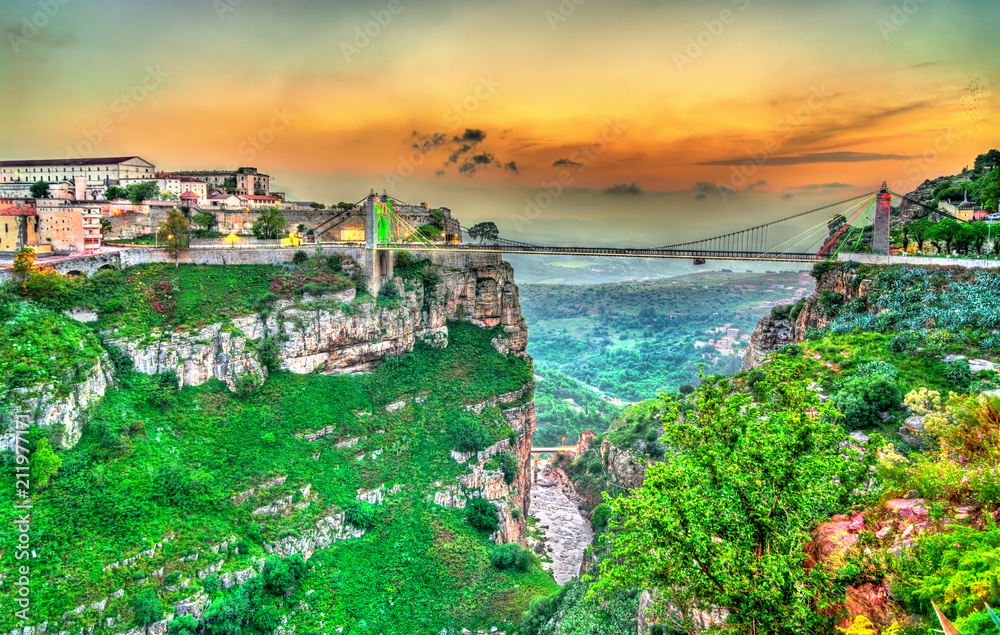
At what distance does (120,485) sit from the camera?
79.7ft

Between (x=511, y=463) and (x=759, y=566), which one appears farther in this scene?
(x=511, y=463)

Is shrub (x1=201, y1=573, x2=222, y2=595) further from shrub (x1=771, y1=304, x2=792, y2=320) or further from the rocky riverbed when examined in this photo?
shrub (x1=771, y1=304, x2=792, y2=320)

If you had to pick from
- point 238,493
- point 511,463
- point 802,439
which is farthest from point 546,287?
point 802,439

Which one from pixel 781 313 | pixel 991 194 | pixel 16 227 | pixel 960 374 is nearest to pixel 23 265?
pixel 16 227

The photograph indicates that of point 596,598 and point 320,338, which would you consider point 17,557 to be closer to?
point 320,338

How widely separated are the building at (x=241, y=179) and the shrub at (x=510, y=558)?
41663 mm

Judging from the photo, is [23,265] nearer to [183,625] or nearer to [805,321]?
[183,625]

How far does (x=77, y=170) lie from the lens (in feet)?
173

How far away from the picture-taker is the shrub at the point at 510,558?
30531mm

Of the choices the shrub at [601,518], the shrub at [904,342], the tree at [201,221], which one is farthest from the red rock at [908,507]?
the tree at [201,221]

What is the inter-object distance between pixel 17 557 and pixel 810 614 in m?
23.9

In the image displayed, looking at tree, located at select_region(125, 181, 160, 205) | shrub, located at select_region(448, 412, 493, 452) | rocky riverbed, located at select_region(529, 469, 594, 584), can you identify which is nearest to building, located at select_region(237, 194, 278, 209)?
tree, located at select_region(125, 181, 160, 205)

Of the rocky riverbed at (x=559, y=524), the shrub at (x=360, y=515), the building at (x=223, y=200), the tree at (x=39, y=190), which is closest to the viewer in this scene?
the shrub at (x=360, y=515)

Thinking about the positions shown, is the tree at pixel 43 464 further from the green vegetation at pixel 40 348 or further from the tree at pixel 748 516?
the tree at pixel 748 516
